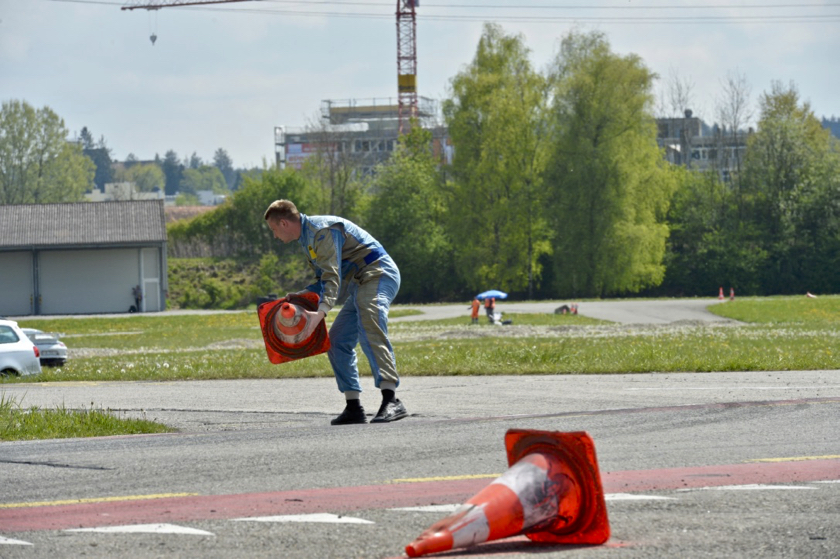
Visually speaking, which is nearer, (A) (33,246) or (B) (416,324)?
(B) (416,324)

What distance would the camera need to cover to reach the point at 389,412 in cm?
842

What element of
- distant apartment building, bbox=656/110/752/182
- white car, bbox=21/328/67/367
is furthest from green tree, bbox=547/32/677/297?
white car, bbox=21/328/67/367

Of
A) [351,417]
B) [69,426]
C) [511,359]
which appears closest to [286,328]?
[351,417]

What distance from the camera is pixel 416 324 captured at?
1394 inches

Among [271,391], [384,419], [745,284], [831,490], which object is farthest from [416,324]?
[745,284]

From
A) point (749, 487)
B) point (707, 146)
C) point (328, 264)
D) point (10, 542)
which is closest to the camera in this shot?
point (10, 542)

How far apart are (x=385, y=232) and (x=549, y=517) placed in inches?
2723

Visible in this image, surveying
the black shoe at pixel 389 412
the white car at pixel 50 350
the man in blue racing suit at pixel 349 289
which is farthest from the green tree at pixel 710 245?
the man in blue racing suit at pixel 349 289

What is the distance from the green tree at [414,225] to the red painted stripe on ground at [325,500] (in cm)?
6377

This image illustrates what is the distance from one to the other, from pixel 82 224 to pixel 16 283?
15.1ft

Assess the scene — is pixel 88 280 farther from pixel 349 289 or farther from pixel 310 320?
pixel 310 320

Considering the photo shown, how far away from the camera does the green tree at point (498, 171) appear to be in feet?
217

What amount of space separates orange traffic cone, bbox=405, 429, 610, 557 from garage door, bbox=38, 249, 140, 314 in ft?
177

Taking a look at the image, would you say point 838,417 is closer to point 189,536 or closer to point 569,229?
point 189,536
